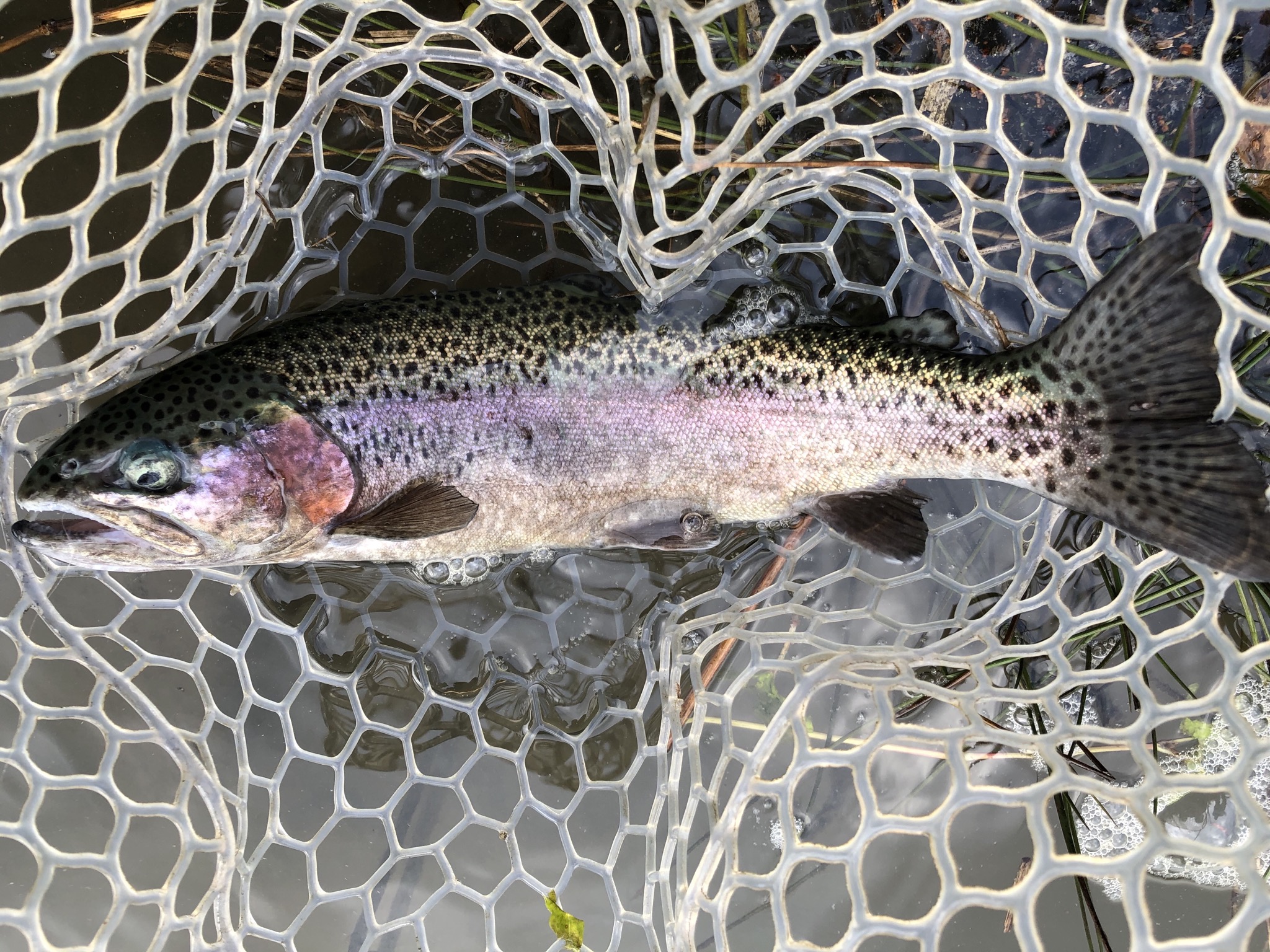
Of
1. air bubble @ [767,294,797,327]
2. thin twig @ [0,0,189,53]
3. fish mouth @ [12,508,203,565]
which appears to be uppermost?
thin twig @ [0,0,189,53]

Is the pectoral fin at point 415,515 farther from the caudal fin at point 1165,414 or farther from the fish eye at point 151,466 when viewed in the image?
the caudal fin at point 1165,414

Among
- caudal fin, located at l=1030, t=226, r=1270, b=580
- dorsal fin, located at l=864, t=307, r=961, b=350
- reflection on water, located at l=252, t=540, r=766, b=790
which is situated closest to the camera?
caudal fin, located at l=1030, t=226, r=1270, b=580

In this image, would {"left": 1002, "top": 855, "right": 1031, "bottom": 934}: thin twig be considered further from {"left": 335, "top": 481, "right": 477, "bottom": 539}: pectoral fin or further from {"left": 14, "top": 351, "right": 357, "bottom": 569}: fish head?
{"left": 14, "top": 351, "right": 357, "bottom": 569}: fish head

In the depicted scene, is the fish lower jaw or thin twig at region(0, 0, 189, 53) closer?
the fish lower jaw

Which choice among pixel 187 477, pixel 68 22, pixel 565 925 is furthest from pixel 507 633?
pixel 68 22

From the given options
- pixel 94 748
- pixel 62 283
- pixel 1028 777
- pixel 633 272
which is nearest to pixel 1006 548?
pixel 1028 777

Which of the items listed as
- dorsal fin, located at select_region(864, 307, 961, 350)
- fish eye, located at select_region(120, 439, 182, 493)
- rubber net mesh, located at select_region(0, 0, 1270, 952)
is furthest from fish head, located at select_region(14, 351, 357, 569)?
dorsal fin, located at select_region(864, 307, 961, 350)

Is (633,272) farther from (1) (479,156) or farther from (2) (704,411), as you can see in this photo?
(1) (479,156)
